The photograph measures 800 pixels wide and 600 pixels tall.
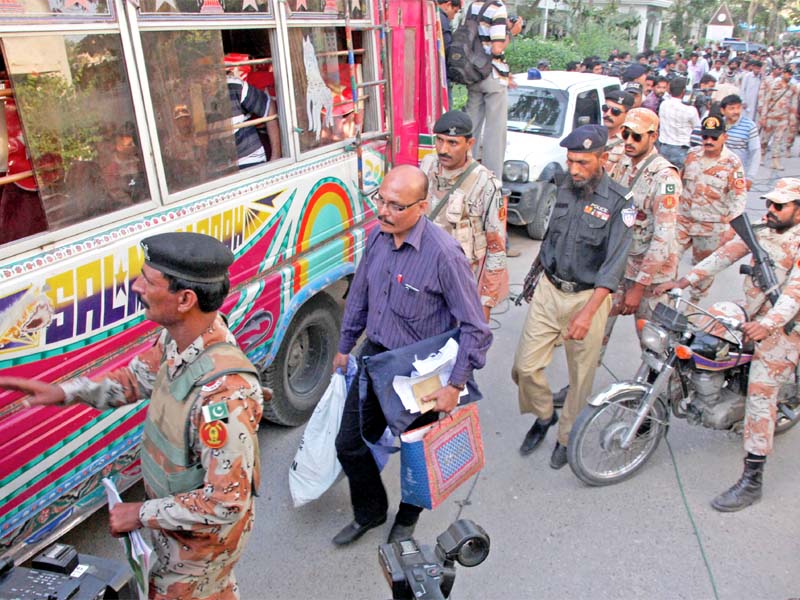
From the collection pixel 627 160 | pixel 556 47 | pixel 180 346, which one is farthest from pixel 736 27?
pixel 180 346

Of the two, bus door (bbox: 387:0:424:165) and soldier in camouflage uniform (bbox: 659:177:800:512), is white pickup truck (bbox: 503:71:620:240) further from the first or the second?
soldier in camouflage uniform (bbox: 659:177:800:512)

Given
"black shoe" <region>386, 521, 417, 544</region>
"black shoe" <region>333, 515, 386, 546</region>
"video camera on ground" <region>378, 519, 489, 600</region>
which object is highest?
"video camera on ground" <region>378, 519, 489, 600</region>

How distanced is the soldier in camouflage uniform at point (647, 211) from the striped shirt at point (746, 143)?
178 inches

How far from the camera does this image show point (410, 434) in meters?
2.84

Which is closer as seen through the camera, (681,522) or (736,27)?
(681,522)

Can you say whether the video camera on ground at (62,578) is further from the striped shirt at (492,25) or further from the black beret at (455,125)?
the striped shirt at (492,25)

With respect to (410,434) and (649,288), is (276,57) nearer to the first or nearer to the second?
(410,434)

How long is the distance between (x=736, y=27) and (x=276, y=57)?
202 ft

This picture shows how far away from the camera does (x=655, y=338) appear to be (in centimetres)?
360

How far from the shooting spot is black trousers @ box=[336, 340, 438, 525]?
3107 millimetres

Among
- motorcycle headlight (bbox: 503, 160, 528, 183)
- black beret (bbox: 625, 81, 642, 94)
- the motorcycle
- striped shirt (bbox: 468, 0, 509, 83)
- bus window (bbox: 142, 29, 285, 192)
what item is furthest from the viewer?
black beret (bbox: 625, 81, 642, 94)

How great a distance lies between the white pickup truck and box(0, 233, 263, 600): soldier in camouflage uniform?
6.02m

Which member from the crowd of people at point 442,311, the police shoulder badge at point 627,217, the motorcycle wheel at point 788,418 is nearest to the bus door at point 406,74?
the crowd of people at point 442,311

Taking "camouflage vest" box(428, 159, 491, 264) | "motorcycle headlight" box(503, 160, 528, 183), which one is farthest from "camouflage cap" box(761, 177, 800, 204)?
"motorcycle headlight" box(503, 160, 528, 183)
